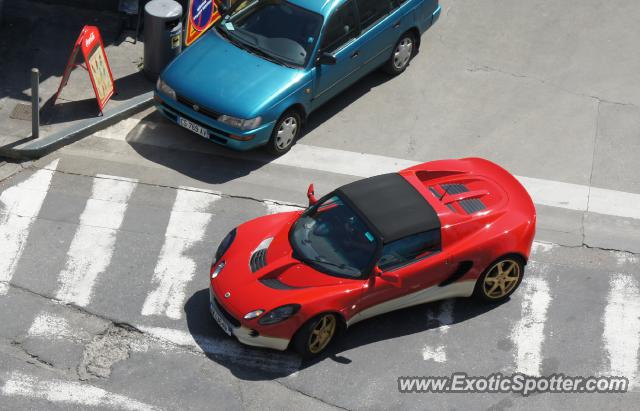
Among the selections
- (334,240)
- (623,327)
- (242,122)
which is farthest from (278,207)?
(623,327)

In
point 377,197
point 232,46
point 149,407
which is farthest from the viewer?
point 232,46

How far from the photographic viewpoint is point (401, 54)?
14742 millimetres

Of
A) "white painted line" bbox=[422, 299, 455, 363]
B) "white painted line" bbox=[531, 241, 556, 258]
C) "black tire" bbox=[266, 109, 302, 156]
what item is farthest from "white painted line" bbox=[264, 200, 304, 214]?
"white painted line" bbox=[531, 241, 556, 258]

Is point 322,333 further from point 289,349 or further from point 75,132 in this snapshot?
point 75,132

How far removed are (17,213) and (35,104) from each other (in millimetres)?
1585

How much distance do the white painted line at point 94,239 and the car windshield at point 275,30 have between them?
99.8 inches

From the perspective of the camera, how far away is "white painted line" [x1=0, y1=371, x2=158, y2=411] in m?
9.74

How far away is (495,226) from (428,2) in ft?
17.4

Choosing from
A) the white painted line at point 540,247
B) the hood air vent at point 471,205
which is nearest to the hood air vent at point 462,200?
the hood air vent at point 471,205

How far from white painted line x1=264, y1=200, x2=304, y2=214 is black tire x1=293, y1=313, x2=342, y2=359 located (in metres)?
2.40

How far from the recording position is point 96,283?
1110 centimetres

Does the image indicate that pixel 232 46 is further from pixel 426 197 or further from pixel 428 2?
pixel 426 197

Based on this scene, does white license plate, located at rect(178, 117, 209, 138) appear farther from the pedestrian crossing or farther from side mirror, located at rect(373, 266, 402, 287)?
side mirror, located at rect(373, 266, 402, 287)

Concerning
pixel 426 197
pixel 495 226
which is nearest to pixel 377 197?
pixel 426 197
